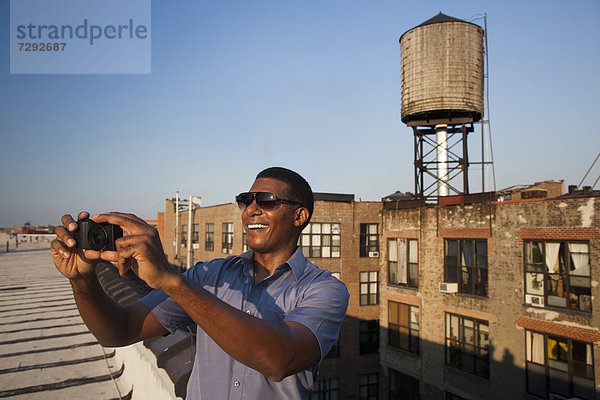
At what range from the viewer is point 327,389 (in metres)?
27.1

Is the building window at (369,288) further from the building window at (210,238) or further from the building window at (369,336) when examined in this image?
the building window at (210,238)

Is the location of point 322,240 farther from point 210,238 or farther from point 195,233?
point 195,233

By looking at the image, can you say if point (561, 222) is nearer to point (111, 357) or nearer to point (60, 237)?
point (111, 357)

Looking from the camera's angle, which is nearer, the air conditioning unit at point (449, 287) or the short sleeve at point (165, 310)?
the short sleeve at point (165, 310)

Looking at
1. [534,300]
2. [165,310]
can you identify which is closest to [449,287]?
[534,300]

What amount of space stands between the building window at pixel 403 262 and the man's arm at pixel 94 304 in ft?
64.2

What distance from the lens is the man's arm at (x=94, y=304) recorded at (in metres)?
1.64

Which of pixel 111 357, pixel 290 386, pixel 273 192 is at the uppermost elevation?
pixel 273 192

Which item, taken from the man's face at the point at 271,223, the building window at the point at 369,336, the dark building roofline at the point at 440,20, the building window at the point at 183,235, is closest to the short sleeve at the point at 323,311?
the man's face at the point at 271,223

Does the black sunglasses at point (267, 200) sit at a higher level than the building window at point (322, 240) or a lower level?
higher

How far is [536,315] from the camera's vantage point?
594 inches

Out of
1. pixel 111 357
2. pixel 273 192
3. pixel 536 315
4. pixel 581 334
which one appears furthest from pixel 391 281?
pixel 273 192

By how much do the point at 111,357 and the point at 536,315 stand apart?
15592 millimetres

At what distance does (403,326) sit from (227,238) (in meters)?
16.9
